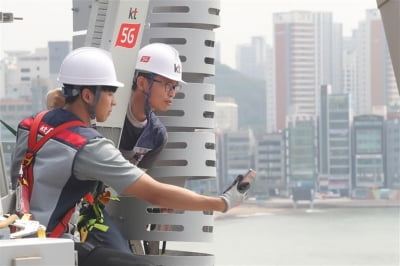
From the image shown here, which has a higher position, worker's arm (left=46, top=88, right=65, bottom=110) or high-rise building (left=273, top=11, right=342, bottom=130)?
high-rise building (left=273, top=11, right=342, bottom=130)

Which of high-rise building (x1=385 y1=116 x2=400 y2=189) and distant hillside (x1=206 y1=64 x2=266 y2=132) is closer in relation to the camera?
distant hillside (x1=206 y1=64 x2=266 y2=132)

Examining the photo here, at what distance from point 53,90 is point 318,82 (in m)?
37.0

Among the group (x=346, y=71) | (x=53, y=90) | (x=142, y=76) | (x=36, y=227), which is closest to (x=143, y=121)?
(x=142, y=76)

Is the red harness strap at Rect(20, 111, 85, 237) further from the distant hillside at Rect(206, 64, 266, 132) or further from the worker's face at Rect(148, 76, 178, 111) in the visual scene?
the distant hillside at Rect(206, 64, 266, 132)

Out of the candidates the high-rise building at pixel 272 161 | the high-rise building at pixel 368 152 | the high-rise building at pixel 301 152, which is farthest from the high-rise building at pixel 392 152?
the high-rise building at pixel 272 161

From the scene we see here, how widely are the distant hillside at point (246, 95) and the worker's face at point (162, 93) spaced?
24.1 m

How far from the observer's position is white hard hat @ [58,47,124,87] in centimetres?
244

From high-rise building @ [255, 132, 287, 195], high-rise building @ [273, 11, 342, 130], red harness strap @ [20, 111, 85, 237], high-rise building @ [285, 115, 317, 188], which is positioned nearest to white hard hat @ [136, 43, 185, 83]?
red harness strap @ [20, 111, 85, 237]

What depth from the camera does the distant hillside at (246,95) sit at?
2824 cm

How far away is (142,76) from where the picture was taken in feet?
9.70

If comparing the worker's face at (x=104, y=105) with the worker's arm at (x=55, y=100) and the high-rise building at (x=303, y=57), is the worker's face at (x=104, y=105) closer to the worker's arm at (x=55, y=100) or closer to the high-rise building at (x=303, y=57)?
the worker's arm at (x=55, y=100)

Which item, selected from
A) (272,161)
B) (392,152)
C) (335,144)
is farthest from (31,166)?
(392,152)

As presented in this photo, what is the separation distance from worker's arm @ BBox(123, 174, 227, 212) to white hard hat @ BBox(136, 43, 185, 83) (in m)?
0.62

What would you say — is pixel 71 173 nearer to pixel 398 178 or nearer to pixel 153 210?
pixel 153 210
